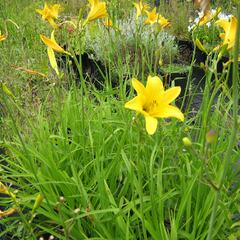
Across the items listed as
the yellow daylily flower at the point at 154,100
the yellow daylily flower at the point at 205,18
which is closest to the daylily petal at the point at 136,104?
the yellow daylily flower at the point at 154,100

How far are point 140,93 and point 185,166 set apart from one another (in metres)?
0.84

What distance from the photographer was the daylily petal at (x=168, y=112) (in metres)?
1.19

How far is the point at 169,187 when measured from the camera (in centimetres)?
193

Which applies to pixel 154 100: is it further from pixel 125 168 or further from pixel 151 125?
pixel 125 168

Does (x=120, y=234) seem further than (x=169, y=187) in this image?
No

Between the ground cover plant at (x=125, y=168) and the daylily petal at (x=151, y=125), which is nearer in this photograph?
the daylily petal at (x=151, y=125)

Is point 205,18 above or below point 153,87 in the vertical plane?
above

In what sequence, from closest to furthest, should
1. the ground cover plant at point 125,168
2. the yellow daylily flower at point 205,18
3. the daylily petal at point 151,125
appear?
the daylily petal at point 151,125
the ground cover plant at point 125,168
the yellow daylily flower at point 205,18

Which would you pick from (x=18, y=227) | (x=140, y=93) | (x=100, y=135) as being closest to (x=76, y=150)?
(x=100, y=135)

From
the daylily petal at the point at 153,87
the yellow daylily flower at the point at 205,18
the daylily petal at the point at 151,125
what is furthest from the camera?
the yellow daylily flower at the point at 205,18

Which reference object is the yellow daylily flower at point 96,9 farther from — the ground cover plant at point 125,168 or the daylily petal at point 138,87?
the daylily petal at point 138,87

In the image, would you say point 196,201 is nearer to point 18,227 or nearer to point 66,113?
point 18,227

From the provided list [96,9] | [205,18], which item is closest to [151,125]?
[96,9]

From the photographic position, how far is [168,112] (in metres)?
1.22
